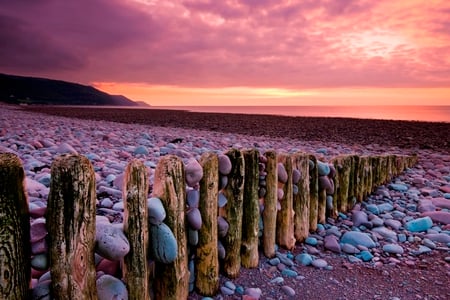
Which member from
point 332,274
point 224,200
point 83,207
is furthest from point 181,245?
point 332,274

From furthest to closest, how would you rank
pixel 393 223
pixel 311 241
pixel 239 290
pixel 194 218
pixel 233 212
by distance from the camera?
pixel 393 223, pixel 311 241, pixel 233 212, pixel 239 290, pixel 194 218

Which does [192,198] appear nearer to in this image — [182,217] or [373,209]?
[182,217]

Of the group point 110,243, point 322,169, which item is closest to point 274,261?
point 322,169

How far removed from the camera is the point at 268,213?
3186 millimetres

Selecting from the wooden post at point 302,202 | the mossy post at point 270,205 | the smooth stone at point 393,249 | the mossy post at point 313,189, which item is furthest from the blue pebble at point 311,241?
the smooth stone at point 393,249

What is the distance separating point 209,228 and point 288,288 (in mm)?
865

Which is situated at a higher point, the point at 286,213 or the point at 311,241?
the point at 286,213

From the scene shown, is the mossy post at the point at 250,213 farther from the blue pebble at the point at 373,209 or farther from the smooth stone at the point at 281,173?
the blue pebble at the point at 373,209

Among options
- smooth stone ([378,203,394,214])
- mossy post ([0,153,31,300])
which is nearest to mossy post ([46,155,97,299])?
mossy post ([0,153,31,300])

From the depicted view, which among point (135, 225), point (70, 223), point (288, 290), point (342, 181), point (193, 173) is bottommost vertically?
point (288, 290)

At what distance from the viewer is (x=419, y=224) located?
4129mm

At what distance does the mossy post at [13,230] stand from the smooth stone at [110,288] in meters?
0.41

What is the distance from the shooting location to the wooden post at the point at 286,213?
339 centimetres

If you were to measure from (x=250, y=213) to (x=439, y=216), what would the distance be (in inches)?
117
